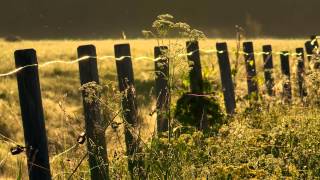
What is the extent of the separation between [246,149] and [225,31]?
81.9 metres

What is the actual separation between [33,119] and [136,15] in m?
95.0

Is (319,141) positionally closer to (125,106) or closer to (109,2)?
(125,106)

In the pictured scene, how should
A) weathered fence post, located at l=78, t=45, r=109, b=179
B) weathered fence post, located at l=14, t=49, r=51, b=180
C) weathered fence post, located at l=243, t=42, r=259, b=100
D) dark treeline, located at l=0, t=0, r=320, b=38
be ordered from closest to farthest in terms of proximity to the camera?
weathered fence post, located at l=14, t=49, r=51, b=180
weathered fence post, located at l=78, t=45, r=109, b=179
weathered fence post, located at l=243, t=42, r=259, b=100
dark treeline, located at l=0, t=0, r=320, b=38

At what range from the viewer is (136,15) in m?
99.1

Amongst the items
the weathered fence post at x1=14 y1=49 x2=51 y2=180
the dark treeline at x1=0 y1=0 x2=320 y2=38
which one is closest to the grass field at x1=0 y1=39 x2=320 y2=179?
the weathered fence post at x1=14 y1=49 x2=51 y2=180

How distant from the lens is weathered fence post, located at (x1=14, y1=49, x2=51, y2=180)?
4.70 m

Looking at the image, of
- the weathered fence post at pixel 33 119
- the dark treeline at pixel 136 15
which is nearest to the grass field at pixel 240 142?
the weathered fence post at pixel 33 119

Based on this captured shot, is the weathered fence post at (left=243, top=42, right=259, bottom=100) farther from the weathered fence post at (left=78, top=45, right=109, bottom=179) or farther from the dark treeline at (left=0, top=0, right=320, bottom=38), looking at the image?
the dark treeline at (left=0, top=0, right=320, bottom=38)

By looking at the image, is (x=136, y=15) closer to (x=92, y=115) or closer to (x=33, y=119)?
(x=92, y=115)

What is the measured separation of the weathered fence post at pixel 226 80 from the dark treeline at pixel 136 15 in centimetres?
7318

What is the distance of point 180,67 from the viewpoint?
438cm

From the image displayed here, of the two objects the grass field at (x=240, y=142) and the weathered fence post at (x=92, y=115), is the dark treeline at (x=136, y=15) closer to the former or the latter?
the grass field at (x=240, y=142)

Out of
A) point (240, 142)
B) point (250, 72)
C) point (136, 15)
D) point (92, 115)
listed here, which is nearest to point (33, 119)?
point (92, 115)

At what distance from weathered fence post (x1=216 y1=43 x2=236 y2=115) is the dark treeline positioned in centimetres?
7318
